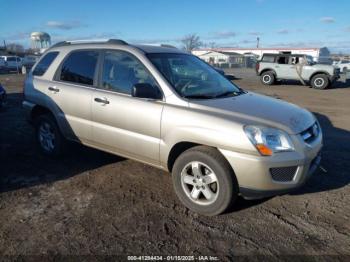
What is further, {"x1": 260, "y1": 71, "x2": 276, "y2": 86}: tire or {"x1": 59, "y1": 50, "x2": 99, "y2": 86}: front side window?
{"x1": 260, "y1": 71, "x2": 276, "y2": 86}: tire

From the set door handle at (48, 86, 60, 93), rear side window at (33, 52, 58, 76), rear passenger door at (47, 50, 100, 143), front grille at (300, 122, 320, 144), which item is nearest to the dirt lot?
rear passenger door at (47, 50, 100, 143)

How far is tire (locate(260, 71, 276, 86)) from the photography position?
2002cm

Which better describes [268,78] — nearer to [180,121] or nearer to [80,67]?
[80,67]

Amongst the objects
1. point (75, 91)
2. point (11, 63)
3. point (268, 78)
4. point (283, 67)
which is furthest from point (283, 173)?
point (11, 63)

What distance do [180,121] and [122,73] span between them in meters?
1.19

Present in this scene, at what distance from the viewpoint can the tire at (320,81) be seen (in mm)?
18083

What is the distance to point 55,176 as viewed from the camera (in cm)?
470

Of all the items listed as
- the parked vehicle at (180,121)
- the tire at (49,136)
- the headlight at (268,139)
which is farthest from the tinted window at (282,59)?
the headlight at (268,139)

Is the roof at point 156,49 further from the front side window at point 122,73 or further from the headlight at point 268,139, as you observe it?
the headlight at point 268,139

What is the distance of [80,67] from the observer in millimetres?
4766

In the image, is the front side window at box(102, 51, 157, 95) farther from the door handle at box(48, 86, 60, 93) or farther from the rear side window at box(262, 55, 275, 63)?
the rear side window at box(262, 55, 275, 63)

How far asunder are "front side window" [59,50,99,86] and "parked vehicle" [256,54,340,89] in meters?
16.4

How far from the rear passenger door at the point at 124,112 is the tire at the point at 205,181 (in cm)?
44

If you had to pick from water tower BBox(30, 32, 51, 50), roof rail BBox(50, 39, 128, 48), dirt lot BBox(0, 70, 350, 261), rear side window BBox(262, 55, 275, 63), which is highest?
water tower BBox(30, 32, 51, 50)
